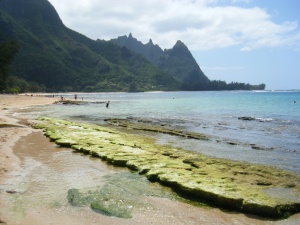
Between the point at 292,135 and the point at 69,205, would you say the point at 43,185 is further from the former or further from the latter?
the point at 292,135

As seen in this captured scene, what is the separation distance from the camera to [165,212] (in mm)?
9555

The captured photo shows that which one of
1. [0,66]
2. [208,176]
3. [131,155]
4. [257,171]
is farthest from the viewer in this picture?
[0,66]

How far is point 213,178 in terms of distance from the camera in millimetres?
12828

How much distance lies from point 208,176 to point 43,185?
24.6 ft

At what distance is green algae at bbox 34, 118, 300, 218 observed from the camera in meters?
10.1

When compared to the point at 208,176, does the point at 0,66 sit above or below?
above

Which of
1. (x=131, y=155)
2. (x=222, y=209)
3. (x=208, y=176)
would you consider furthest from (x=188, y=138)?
(x=222, y=209)

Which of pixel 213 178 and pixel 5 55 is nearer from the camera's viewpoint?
pixel 213 178

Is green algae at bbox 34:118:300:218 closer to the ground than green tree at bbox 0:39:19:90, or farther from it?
closer to the ground

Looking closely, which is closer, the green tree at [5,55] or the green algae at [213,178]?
the green algae at [213,178]

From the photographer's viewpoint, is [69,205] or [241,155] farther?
[241,155]

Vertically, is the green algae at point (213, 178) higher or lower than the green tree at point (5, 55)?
lower

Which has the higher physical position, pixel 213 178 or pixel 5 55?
pixel 5 55

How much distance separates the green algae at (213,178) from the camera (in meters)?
10.1
